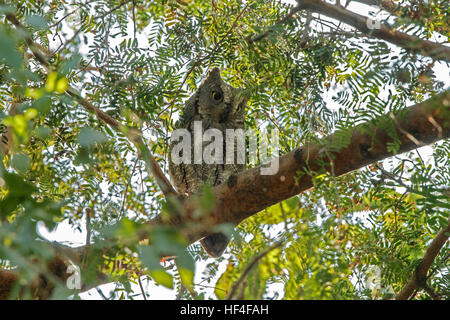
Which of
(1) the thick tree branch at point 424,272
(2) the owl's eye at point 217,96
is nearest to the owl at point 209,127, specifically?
(2) the owl's eye at point 217,96

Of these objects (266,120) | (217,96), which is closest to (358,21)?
(266,120)

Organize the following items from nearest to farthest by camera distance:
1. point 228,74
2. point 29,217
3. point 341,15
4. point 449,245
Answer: point 29,217 < point 449,245 < point 341,15 < point 228,74

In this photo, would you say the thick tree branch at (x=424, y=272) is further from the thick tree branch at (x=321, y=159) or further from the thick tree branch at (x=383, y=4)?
the thick tree branch at (x=383, y=4)

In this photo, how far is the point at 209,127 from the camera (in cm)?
212

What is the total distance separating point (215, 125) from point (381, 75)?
3.66ft

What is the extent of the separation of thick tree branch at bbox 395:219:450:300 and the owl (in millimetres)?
978

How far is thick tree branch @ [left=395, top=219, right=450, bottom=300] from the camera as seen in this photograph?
115cm

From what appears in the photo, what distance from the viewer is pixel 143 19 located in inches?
72.2

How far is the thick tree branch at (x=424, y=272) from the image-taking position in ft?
3.79

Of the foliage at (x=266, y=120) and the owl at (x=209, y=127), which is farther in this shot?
the owl at (x=209, y=127)

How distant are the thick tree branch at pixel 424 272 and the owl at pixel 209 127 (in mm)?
978

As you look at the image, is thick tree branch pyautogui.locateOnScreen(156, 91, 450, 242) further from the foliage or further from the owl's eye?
the owl's eye
